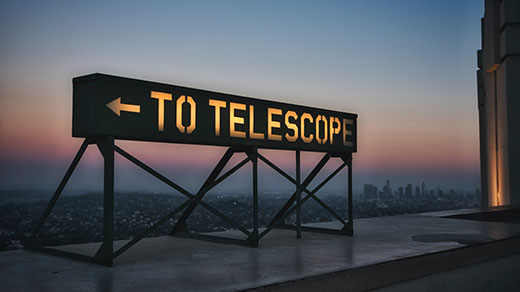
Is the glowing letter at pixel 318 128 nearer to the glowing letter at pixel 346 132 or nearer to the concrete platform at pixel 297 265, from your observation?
the glowing letter at pixel 346 132

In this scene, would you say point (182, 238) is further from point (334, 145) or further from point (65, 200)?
point (334, 145)

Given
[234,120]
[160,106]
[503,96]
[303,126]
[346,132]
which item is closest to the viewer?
[160,106]

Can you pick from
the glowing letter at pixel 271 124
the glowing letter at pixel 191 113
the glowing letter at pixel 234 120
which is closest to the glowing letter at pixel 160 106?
the glowing letter at pixel 191 113

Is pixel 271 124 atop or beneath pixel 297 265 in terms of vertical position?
atop

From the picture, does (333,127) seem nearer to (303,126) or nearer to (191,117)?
(303,126)

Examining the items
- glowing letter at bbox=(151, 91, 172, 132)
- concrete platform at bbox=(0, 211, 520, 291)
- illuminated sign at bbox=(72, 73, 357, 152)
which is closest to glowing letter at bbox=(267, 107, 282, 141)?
illuminated sign at bbox=(72, 73, 357, 152)

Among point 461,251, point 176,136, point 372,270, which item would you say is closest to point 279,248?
point 372,270

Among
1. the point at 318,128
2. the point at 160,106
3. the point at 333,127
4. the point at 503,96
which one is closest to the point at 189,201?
the point at 160,106
